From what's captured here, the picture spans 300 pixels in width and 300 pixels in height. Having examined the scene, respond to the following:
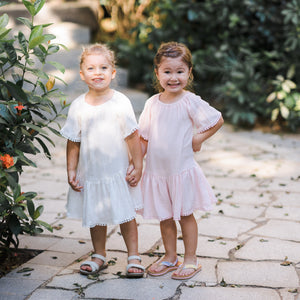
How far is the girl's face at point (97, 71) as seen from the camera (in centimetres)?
221

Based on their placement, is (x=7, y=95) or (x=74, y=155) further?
(x=74, y=155)

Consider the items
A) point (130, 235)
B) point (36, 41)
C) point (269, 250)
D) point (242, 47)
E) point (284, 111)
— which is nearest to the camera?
point (36, 41)

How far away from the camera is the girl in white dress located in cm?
222

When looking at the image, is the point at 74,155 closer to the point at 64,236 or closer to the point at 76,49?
the point at 64,236

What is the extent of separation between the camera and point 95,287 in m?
2.17

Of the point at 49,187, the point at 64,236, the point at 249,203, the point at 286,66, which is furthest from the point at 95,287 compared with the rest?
the point at 286,66

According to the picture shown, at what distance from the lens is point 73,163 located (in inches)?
89.7

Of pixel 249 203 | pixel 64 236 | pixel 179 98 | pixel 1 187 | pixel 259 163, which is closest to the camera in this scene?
pixel 1 187

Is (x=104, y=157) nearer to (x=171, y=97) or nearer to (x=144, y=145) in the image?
(x=144, y=145)

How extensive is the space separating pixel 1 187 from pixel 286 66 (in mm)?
4755

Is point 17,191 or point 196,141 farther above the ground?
point 196,141

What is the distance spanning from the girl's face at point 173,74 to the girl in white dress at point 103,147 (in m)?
0.22

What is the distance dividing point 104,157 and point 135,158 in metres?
0.15

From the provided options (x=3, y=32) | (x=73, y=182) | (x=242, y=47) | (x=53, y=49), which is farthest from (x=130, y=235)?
(x=242, y=47)
